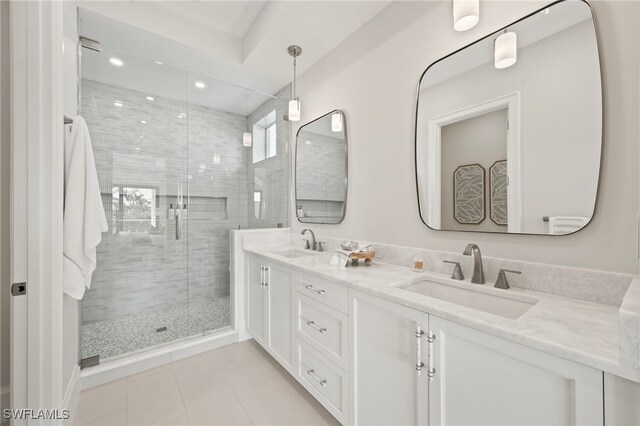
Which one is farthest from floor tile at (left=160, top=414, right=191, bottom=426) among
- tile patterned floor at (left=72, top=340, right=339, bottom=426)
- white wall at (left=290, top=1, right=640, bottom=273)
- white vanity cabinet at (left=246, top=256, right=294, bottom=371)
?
white wall at (left=290, top=1, right=640, bottom=273)

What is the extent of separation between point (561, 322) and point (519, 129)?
849 millimetres

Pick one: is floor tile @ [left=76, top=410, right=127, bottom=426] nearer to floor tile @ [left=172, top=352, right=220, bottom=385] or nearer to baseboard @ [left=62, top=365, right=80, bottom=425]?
baseboard @ [left=62, top=365, right=80, bottom=425]

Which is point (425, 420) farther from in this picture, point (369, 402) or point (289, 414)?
point (289, 414)

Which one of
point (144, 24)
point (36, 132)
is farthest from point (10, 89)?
point (144, 24)

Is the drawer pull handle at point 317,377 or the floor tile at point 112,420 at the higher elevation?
the drawer pull handle at point 317,377

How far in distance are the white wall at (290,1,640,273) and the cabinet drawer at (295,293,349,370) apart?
2.24 feet

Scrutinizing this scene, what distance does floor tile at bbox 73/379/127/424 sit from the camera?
5.17 feet

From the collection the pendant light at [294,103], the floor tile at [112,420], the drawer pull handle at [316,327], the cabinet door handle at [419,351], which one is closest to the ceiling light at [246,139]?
the pendant light at [294,103]

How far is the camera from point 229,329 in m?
2.51

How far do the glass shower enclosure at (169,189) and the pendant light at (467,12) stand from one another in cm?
196

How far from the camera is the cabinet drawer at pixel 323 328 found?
1.38 m

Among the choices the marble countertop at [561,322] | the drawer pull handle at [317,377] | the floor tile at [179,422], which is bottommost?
the floor tile at [179,422]

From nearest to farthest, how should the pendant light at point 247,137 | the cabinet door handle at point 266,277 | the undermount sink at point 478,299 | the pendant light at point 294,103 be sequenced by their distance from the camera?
the undermount sink at point 478,299 < the cabinet door handle at point 266,277 < the pendant light at point 294,103 < the pendant light at point 247,137

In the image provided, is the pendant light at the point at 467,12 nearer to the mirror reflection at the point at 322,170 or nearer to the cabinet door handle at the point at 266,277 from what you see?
the mirror reflection at the point at 322,170
